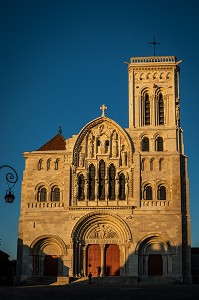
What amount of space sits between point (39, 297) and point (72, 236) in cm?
1622

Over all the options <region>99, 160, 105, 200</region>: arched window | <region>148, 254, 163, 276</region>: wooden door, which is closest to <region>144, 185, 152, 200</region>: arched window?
<region>99, 160, 105, 200</region>: arched window

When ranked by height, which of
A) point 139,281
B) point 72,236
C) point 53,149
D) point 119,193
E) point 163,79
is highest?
point 163,79

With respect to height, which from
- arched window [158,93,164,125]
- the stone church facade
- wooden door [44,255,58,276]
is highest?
arched window [158,93,164,125]

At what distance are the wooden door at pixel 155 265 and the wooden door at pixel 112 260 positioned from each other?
2689mm

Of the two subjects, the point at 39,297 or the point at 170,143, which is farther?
the point at 170,143

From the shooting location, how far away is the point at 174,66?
165 feet

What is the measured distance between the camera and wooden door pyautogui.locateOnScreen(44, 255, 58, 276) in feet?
153

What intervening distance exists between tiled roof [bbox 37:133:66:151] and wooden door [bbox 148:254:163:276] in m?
13.1

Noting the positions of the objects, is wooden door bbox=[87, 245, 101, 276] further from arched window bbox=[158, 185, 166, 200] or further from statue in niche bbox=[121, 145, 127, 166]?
statue in niche bbox=[121, 145, 127, 166]

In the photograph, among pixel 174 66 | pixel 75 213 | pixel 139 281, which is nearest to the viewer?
pixel 139 281

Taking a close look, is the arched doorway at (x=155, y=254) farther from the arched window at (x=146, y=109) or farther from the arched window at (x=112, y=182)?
the arched window at (x=146, y=109)

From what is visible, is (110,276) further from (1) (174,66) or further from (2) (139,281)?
(1) (174,66)

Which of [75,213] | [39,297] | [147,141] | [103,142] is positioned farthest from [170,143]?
[39,297]

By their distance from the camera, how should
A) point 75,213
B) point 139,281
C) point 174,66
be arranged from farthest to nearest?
point 174,66, point 75,213, point 139,281
